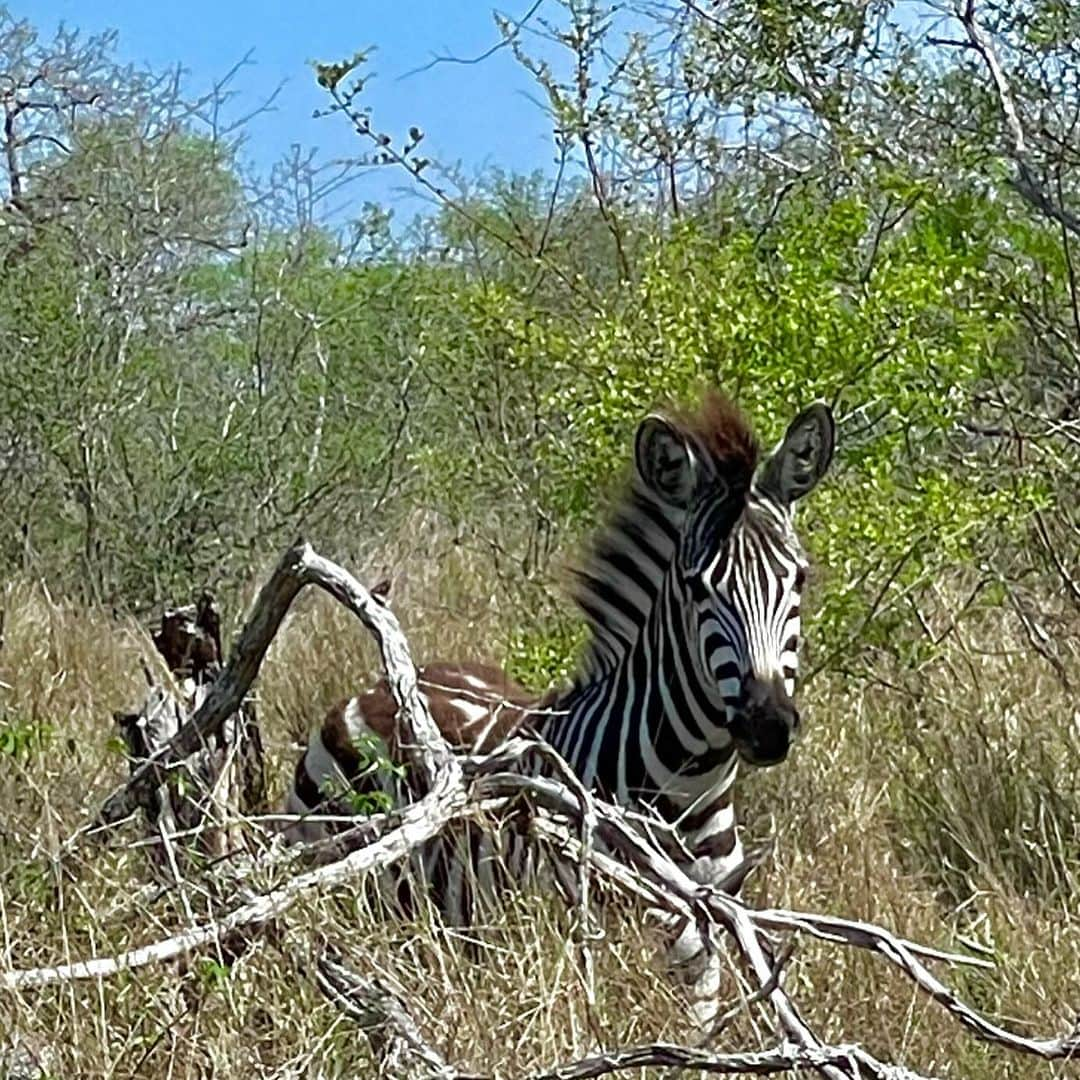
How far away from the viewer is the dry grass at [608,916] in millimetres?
3498

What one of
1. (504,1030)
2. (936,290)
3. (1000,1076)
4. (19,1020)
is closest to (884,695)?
(936,290)

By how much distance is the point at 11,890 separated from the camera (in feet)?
13.1

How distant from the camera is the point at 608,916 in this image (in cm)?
392

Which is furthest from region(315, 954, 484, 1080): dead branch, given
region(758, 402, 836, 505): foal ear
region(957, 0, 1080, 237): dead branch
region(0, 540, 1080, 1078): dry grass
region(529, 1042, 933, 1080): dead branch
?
region(957, 0, 1080, 237): dead branch

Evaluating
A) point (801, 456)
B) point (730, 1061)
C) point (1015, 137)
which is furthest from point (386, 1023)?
point (1015, 137)

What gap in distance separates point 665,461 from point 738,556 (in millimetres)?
365

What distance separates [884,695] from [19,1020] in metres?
3.98

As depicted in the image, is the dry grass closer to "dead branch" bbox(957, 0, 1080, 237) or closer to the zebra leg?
the zebra leg

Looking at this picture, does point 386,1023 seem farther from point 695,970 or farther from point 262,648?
point 262,648

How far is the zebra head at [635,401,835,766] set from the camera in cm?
439

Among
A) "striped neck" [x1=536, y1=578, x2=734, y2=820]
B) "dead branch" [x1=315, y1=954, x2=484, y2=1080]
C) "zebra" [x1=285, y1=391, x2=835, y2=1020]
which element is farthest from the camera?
"striped neck" [x1=536, y1=578, x2=734, y2=820]

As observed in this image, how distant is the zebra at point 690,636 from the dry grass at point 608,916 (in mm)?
432

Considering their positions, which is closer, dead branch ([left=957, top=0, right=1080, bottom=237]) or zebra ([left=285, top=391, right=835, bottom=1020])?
zebra ([left=285, top=391, right=835, bottom=1020])

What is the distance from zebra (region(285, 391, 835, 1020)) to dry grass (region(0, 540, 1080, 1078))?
1.42ft
